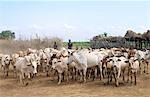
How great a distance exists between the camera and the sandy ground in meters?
13.6

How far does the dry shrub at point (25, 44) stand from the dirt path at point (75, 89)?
23270 mm

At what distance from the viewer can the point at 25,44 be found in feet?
138

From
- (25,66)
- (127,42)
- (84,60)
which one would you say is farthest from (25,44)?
(84,60)

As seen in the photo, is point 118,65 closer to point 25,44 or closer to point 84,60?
point 84,60

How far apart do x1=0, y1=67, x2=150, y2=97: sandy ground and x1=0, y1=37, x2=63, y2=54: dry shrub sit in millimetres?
23153

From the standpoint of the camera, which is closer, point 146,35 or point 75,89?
point 75,89

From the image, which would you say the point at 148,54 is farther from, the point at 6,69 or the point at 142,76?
the point at 6,69

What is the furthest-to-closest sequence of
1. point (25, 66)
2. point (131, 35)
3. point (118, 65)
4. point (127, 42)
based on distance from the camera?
point (127, 42) → point (131, 35) → point (25, 66) → point (118, 65)

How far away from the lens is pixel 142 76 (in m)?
18.1

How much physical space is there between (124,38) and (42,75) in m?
20.4

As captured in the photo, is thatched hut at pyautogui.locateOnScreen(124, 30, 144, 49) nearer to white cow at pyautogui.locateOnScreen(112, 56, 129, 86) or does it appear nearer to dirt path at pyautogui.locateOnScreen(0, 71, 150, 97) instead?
dirt path at pyautogui.locateOnScreen(0, 71, 150, 97)

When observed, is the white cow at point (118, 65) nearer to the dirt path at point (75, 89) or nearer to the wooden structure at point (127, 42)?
the dirt path at point (75, 89)

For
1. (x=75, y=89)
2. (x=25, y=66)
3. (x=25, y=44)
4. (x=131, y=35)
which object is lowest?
(x=75, y=89)

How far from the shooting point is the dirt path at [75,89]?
13.6m
